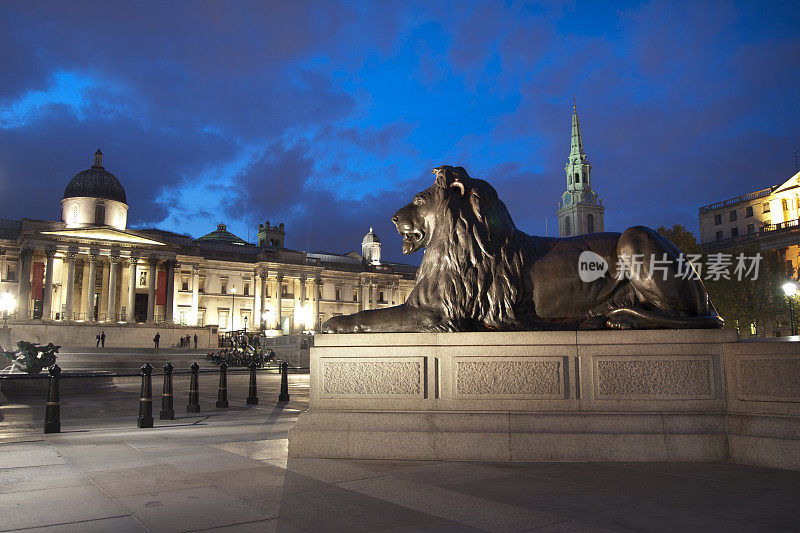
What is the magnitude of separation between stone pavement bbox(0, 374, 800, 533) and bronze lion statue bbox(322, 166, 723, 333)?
4.54 feet

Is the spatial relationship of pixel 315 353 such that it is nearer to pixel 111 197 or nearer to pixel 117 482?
pixel 117 482

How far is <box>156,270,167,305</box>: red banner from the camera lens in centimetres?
6316

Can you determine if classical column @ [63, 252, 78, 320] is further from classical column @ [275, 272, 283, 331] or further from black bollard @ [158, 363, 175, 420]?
black bollard @ [158, 363, 175, 420]

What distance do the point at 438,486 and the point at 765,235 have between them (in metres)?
61.6

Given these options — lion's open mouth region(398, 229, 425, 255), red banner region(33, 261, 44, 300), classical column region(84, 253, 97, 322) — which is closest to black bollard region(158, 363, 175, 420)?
lion's open mouth region(398, 229, 425, 255)

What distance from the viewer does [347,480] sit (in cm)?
441

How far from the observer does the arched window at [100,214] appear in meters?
62.8

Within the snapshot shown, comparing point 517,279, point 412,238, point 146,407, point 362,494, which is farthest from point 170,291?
point 362,494

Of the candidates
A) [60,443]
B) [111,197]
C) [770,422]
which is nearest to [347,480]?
[770,422]

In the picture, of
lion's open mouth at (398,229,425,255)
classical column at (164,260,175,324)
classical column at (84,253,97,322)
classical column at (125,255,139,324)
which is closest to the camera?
lion's open mouth at (398,229,425,255)

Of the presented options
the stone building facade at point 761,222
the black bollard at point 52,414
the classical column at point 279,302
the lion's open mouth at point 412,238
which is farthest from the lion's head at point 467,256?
the classical column at point 279,302

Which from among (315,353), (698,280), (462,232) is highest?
(462,232)

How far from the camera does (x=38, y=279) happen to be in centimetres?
5791

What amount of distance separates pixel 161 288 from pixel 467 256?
209ft
